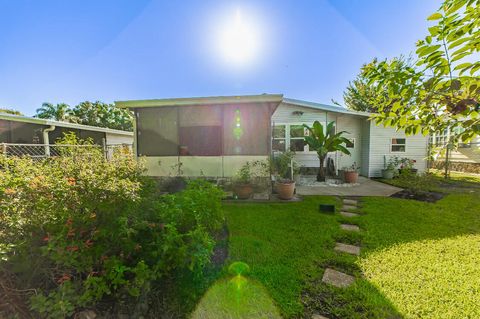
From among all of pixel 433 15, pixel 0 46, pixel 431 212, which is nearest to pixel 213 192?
pixel 433 15

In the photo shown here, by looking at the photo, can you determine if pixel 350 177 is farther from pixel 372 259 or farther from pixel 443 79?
pixel 443 79

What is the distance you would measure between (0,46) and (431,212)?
15.4 metres

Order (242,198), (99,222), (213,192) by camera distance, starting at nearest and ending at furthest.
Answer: (99,222) → (213,192) → (242,198)

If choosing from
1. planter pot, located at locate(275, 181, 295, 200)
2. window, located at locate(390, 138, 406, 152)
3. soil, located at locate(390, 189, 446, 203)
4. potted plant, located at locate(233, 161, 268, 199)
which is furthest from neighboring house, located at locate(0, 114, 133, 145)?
window, located at locate(390, 138, 406, 152)

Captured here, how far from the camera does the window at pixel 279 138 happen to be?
1073cm

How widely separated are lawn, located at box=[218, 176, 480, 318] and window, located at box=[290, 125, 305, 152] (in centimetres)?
587

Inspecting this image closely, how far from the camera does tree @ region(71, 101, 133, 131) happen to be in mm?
28234

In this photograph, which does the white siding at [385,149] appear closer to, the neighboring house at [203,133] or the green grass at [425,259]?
the neighboring house at [203,133]

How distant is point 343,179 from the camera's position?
30.1 feet

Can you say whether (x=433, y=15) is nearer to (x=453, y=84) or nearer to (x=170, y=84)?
(x=453, y=84)

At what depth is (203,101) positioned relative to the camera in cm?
637

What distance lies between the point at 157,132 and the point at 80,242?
5.99 metres

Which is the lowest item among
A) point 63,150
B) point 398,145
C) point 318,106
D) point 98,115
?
point 63,150

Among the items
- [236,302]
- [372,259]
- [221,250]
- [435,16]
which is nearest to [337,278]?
[372,259]
